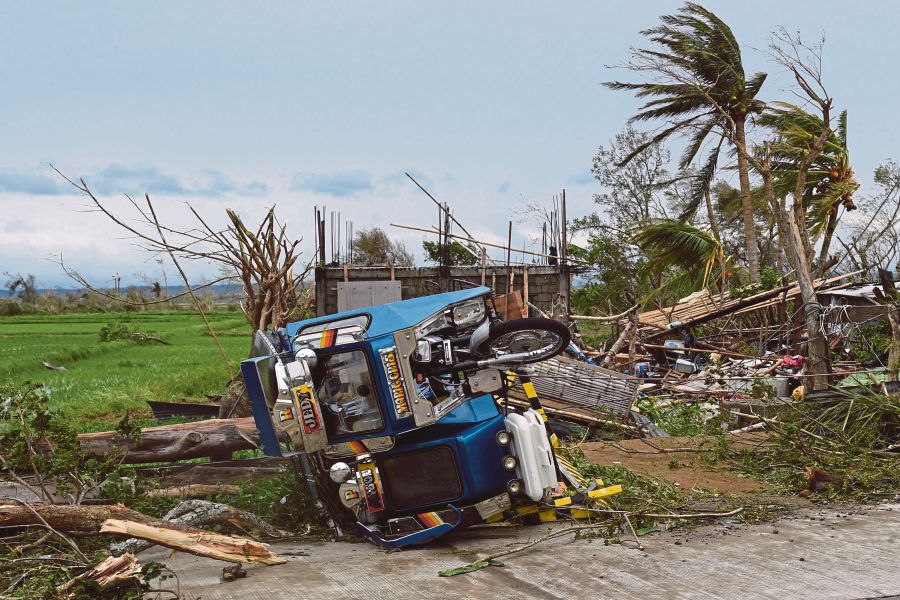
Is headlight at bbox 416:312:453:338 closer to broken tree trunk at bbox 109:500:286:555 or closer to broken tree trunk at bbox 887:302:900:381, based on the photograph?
broken tree trunk at bbox 109:500:286:555

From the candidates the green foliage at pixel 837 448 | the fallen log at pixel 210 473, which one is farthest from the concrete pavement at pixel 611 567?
the fallen log at pixel 210 473

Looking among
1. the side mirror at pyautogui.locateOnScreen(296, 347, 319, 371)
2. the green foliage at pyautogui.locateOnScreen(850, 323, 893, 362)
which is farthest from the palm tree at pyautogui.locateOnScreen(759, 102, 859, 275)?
the side mirror at pyautogui.locateOnScreen(296, 347, 319, 371)

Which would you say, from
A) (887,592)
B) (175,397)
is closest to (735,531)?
(887,592)

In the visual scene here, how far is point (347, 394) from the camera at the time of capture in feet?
20.4

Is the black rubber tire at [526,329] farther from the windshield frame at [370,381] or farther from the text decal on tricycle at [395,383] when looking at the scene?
the windshield frame at [370,381]

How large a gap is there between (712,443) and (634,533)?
13.2ft

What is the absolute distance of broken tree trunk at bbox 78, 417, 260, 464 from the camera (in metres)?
8.74

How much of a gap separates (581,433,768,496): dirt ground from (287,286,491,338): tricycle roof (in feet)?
9.98

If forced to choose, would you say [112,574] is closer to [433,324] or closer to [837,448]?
[433,324]

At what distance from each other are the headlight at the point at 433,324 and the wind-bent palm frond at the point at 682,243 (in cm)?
1535

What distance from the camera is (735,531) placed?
6219 mm

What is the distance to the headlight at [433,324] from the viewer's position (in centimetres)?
621

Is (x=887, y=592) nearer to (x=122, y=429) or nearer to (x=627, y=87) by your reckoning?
(x=122, y=429)

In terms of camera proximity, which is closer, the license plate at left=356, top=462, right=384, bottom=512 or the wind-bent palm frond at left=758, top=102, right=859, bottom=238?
the license plate at left=356, top=462, right=384, bottom=512
